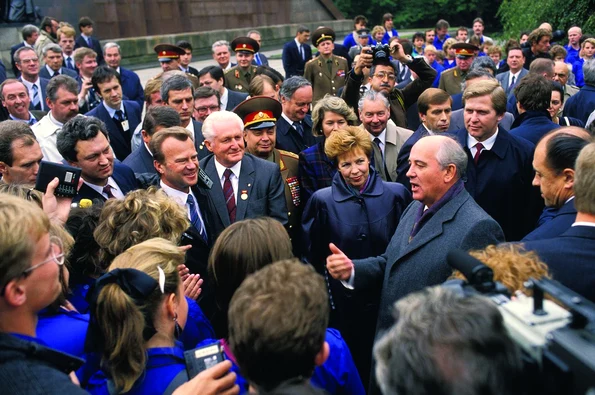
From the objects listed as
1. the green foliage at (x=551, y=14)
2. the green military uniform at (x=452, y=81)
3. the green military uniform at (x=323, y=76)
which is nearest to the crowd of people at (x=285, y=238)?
the green military uniform at (x=452, y=81)

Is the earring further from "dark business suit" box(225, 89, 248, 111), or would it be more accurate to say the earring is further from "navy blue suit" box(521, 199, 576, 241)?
"dark business suit" box(225, 89, 248, 111)

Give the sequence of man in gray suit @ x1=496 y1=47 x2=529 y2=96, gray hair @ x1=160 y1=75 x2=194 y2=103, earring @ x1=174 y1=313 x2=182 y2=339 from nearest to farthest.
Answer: earring @ x1=174 y1=313 x2=182 y2=339
gray hair @ x1=160 y1=75 x2=194 y2=103
man in gray suit @ x1=496 y1=47 x2=529 y2=96

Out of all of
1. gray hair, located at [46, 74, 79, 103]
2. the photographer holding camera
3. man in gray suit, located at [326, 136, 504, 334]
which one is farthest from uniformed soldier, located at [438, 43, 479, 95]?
man in gray suit, located at [326, 136, 504, 334]

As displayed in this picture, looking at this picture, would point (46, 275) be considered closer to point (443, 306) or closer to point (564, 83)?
point (443, 306)

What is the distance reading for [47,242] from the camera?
2207 millimetres

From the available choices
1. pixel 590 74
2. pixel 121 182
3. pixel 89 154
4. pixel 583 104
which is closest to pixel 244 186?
pixel 121 182

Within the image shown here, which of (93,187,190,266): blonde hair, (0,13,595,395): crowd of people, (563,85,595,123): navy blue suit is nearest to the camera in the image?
(0,13,595,395): crowd of people

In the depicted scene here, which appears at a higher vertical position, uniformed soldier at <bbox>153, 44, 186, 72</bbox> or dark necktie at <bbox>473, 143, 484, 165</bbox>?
uniformed soldier at <bbox>153, 44, 186, 72</bbox>

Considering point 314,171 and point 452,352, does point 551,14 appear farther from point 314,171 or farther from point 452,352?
point 452,352

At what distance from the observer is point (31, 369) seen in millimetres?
1964

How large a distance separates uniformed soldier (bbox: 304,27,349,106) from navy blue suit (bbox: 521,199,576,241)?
26.2 feet

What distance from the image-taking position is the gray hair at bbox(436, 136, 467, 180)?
3.50 metres

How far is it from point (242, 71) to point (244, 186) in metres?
6.23

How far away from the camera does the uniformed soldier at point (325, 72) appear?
11125 mm
